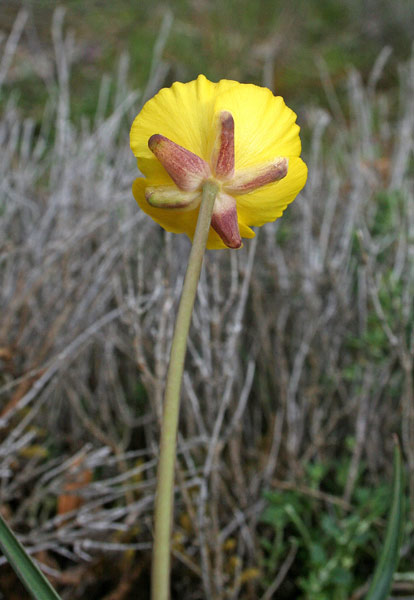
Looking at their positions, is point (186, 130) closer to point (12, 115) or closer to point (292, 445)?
point (292, 445)

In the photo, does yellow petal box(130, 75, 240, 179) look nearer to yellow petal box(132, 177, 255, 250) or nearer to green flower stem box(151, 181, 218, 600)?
yellow petal box(132, 177, 255, 250)

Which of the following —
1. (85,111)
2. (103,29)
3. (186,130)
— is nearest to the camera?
(186,130)

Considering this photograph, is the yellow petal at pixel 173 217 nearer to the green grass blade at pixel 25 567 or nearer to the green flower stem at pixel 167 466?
the green flower stem at pixel 167 466

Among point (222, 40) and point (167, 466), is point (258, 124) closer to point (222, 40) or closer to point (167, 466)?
point (167, 466)

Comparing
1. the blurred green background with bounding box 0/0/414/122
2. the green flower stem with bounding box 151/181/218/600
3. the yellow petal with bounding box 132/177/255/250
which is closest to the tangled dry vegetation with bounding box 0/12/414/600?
the yellow petal with bounding box 132/177/255/250

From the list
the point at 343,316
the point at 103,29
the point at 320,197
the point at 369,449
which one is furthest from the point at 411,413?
the point at 103,29

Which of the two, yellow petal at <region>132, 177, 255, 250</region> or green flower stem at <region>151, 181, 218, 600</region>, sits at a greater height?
yellow petal at <region>132, 177, 255, 250</region>
